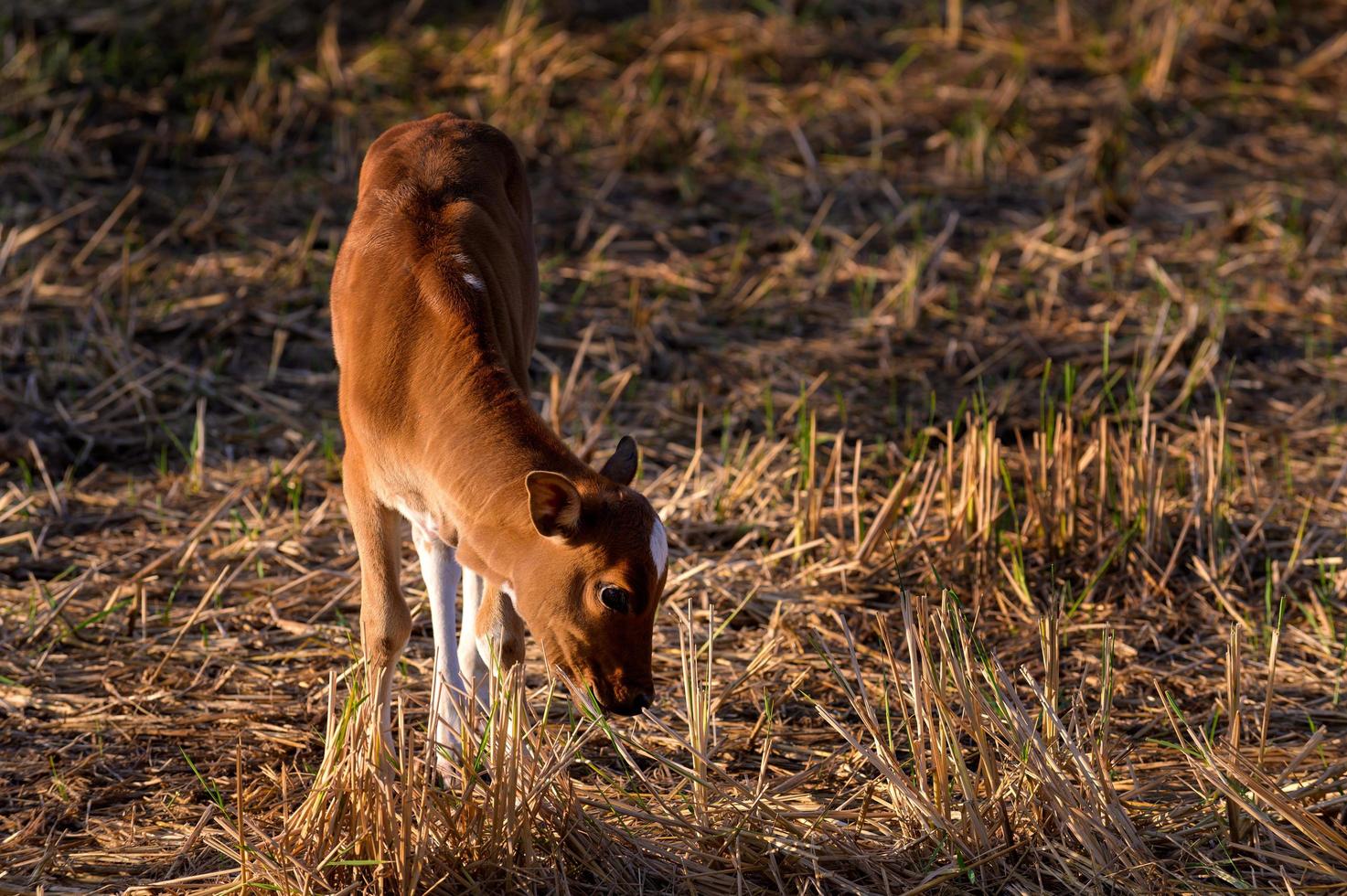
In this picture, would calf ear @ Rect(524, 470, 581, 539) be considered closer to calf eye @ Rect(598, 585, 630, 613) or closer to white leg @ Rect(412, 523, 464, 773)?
calf eye @ Rect(598, 585, 630, 613)

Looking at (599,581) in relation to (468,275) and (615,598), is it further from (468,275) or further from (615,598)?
(468,275)

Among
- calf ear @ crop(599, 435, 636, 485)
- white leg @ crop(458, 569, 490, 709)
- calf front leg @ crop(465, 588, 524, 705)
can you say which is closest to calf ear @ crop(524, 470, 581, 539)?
calf ear @ crop(599, 435, 636, 485)

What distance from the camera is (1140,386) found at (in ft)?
26.0

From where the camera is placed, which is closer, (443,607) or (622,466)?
(622,466)

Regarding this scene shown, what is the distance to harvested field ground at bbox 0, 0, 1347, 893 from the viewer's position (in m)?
4.46

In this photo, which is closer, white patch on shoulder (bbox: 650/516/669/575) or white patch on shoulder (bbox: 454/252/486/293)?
white patch on shoulder (bbox: 650/516/669/575)

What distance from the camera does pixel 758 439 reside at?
7926 millimetres

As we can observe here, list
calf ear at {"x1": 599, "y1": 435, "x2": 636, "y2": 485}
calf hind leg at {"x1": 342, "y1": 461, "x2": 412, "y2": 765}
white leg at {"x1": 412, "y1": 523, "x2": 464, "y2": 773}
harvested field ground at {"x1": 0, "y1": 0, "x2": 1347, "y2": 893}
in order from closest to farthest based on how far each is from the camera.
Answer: harvested field ground at {"x1": 0, "y1": 0, "x2": 1347, "y2": 893}
calf ear at {"x1": 599, "y1": 435, "x2": 636, "y2": 485}
calf hind leg at {"x1": 342, "y1": 461, "x2": 412, "y2": 765}
white leg at {"x1": 412, "y1": 523, "x2": 464, "y2": 773}

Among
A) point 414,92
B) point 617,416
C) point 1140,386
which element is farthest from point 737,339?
point 414,92

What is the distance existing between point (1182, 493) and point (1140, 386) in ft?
3.32

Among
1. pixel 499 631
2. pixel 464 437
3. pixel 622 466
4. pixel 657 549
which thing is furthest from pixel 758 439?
pixel 657 549

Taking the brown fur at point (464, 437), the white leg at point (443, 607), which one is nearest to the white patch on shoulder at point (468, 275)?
the brown fur at point (464, 437)

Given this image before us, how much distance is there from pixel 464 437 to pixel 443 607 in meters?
0.82

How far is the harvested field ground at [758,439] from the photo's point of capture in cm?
446
